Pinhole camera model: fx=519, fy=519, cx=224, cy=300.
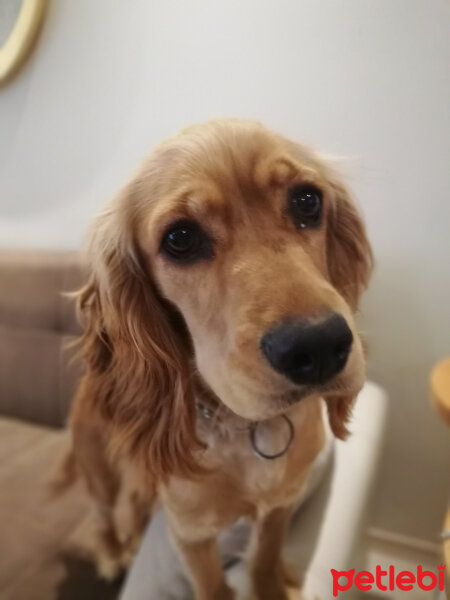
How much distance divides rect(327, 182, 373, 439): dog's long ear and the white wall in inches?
4.7

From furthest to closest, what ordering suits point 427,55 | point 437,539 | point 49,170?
point 49,170
point 437,539
point 427,55

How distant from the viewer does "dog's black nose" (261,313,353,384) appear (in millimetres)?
518

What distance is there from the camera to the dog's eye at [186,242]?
2.15 ft

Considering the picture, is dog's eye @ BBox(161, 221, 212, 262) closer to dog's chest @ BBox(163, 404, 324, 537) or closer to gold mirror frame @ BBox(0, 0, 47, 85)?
dog's chest @ BBox(163, 404, 324, 537)

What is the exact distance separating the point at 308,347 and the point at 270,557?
467 millimetres

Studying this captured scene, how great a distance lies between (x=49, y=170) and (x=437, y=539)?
1552 mm

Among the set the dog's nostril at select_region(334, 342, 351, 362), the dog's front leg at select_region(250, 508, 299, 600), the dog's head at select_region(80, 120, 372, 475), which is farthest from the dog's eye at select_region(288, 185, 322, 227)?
the dog's front leg at select_region(250, 508, 299, 600)

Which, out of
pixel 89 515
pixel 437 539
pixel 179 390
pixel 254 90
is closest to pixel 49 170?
pixel 254 90

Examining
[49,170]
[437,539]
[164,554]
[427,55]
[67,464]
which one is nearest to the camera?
[164,554]

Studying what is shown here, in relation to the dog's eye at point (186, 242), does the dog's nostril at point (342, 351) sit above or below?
below

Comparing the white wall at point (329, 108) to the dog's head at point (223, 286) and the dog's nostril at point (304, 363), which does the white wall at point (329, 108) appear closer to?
the dog's head at point (223, 286)

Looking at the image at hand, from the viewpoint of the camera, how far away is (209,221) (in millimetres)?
645

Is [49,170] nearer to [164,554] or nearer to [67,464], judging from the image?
[67,464]

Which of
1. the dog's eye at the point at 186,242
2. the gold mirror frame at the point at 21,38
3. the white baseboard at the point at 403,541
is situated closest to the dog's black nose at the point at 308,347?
the dog's eye at the point at 186,242
